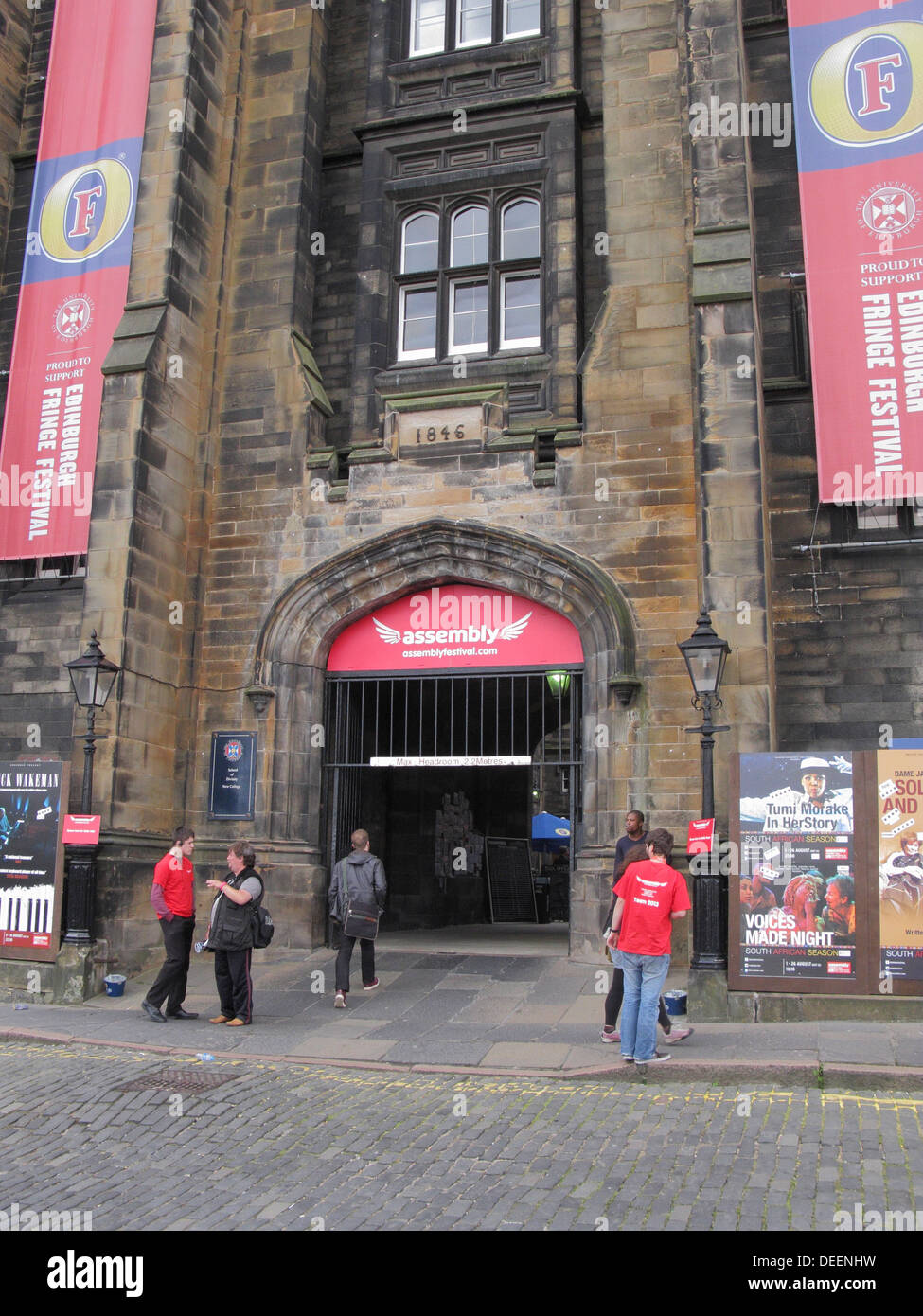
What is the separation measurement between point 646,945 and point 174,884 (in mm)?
4532

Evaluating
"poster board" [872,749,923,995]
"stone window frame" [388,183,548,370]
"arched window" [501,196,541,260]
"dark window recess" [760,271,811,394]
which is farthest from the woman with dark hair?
"arched window" [501,196,541,260]

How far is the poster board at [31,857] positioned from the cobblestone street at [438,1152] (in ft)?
11.2

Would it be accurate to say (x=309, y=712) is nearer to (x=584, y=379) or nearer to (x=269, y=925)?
(x=269, y=925)

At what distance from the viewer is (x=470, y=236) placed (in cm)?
1591

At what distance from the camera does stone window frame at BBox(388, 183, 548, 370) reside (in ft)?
50.2

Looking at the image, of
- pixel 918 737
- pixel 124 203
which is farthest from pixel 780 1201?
pixel 124 203

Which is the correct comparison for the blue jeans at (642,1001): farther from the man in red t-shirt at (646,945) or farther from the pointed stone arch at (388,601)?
the pointed stone arch at (388,601)

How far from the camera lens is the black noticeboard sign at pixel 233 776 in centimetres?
1379

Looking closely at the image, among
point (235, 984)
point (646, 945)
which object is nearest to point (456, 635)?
point (235, 984)

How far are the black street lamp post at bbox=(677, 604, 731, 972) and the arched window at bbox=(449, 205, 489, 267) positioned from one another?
764 cm

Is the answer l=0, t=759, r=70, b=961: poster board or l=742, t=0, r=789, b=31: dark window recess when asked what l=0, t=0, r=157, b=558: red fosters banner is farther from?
l=742, t=0, r=789, b=31: dark window recess

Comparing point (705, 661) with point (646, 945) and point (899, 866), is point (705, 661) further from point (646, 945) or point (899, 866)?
point (646, 945)

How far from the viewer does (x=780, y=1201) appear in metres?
5.35
